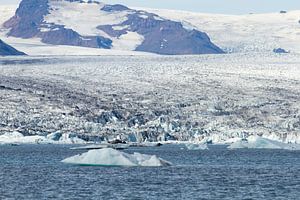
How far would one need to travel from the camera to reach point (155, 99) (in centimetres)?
10038

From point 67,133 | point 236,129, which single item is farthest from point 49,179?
point 236,129

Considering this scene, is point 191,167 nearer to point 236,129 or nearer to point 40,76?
point 236,129

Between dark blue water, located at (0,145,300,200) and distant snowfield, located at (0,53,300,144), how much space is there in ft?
110

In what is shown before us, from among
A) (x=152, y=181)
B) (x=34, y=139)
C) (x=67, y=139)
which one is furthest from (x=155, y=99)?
(x=152, y=181)

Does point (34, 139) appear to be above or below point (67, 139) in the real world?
below

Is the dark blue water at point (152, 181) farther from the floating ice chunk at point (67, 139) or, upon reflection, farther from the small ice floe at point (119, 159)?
the floating ice chunk at point (67, 139)

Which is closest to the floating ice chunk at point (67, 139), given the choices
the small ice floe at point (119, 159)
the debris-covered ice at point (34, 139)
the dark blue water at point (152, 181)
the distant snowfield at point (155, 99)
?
the debris-covered ice at point (34, 139)

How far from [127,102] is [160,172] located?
5080cm

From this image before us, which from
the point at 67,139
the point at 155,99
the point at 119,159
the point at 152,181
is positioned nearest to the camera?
the point at 152,181

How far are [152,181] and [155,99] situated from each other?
58140mm

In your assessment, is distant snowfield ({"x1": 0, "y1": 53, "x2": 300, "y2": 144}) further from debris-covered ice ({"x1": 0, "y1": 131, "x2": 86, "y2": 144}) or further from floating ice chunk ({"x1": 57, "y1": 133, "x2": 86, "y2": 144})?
floating ice chunk ({"x1": 57, "y1": 133, "x2": 86, "y2": 144})

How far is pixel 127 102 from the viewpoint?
98.0 m

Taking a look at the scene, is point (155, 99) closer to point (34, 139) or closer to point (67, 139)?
point (67, 139)

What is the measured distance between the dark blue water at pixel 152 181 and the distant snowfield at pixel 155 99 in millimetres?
33451
